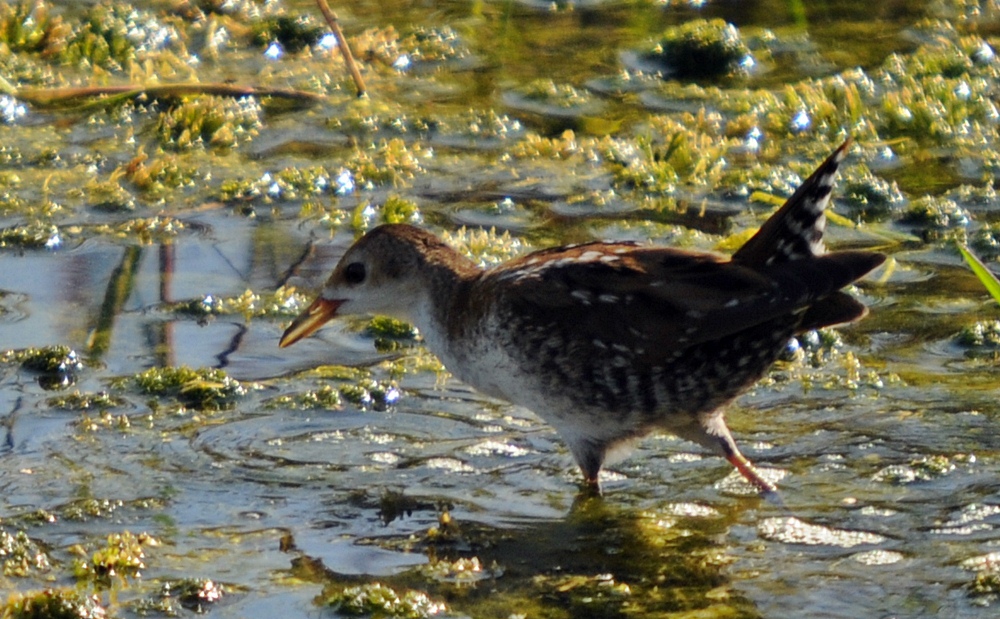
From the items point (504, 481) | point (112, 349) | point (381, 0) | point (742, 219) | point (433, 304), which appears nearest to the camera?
point (504, 481)

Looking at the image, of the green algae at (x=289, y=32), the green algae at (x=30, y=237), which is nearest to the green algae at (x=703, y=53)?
the green algae at (x=289, y=32)

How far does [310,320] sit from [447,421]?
1.84 ft

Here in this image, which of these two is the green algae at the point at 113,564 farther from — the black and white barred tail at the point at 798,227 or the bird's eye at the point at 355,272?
the black and white barred tail at the point at 798,227

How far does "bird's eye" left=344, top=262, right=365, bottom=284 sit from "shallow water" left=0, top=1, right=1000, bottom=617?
0.35 meters

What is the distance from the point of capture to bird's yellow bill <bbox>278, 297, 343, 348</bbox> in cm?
527

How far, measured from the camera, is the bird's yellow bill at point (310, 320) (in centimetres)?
527

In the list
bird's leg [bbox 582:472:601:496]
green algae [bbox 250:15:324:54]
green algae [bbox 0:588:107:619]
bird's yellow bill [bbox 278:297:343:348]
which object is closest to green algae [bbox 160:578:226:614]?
green algae [bbox 0:588:107:619]

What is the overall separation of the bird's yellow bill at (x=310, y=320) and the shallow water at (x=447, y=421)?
0.61 ft

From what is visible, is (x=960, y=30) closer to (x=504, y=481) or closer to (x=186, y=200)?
(x=186, y=200)

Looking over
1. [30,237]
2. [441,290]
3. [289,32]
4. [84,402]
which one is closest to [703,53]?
[289,32]

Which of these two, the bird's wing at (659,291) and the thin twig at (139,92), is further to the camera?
Answer: the thin twig at (139,92)

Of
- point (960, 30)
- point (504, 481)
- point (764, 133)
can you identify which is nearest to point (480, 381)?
point (504, 481)

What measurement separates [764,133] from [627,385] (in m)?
3.48

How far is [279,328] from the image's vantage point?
19.1 feet
